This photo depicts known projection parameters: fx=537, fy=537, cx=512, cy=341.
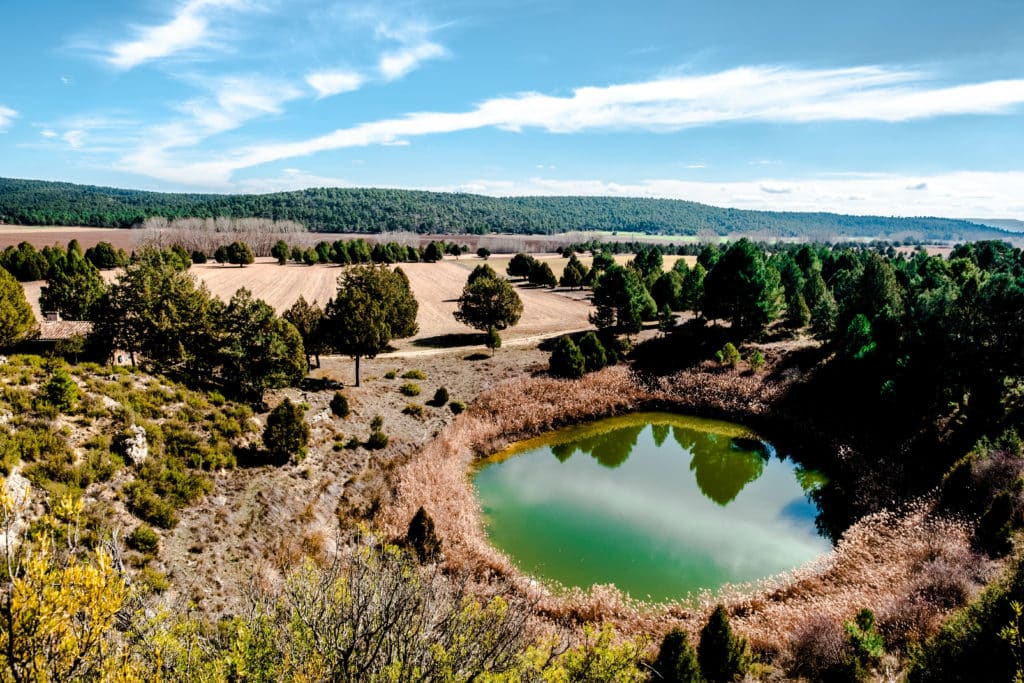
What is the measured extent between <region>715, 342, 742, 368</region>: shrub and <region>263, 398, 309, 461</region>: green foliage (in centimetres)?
2810

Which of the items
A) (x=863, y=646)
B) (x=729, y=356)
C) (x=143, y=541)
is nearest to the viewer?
(x=863, y=646)

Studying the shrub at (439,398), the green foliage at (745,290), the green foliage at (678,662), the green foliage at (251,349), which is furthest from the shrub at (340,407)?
the green foliage at (745,290)

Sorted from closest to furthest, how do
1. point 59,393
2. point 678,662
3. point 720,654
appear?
point 678,662, point 720,654, point 59,393

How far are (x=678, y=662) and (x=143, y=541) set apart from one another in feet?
50.2

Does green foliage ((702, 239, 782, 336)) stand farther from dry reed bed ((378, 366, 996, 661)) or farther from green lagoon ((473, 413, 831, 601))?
dry reed bed ((378, 366, 996, 661))

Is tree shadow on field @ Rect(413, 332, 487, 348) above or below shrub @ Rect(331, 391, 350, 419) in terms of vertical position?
above

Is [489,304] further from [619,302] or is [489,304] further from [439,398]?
[439,398]

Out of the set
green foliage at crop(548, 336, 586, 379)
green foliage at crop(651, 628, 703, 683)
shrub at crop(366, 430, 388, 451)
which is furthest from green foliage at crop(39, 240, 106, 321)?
green foliage at crop(651, 628, 703, 683)

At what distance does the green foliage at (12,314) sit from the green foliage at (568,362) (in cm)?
2806

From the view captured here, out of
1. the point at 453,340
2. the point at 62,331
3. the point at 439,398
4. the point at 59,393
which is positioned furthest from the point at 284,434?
the point at 453,340

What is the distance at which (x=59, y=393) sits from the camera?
19422 millimetres

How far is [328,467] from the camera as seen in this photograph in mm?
23875

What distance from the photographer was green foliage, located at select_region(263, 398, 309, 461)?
22891 mm

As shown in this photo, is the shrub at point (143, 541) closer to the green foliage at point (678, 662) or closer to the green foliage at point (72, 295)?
the green foliage at point (678, 662)
